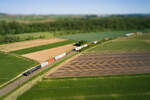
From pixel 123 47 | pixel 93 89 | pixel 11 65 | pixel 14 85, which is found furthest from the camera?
pixel 123 47

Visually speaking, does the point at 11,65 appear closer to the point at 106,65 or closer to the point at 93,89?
the point at 93,89

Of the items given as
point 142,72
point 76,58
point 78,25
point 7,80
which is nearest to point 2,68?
point 7,80

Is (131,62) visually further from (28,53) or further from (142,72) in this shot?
(28,53)

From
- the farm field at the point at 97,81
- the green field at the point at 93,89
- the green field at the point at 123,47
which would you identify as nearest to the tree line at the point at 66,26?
the green field at the point at 123,47

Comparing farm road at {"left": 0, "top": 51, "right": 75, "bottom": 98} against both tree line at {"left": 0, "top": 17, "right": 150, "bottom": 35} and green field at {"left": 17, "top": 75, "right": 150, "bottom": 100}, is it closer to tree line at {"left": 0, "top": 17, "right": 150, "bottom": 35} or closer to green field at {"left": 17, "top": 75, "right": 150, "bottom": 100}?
green field at {"left": 17, "top": 75, "right": 150, "bottom": 100}

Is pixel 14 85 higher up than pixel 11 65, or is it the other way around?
pixel 11 65

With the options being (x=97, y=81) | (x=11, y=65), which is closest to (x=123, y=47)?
(x=97, y=81)
